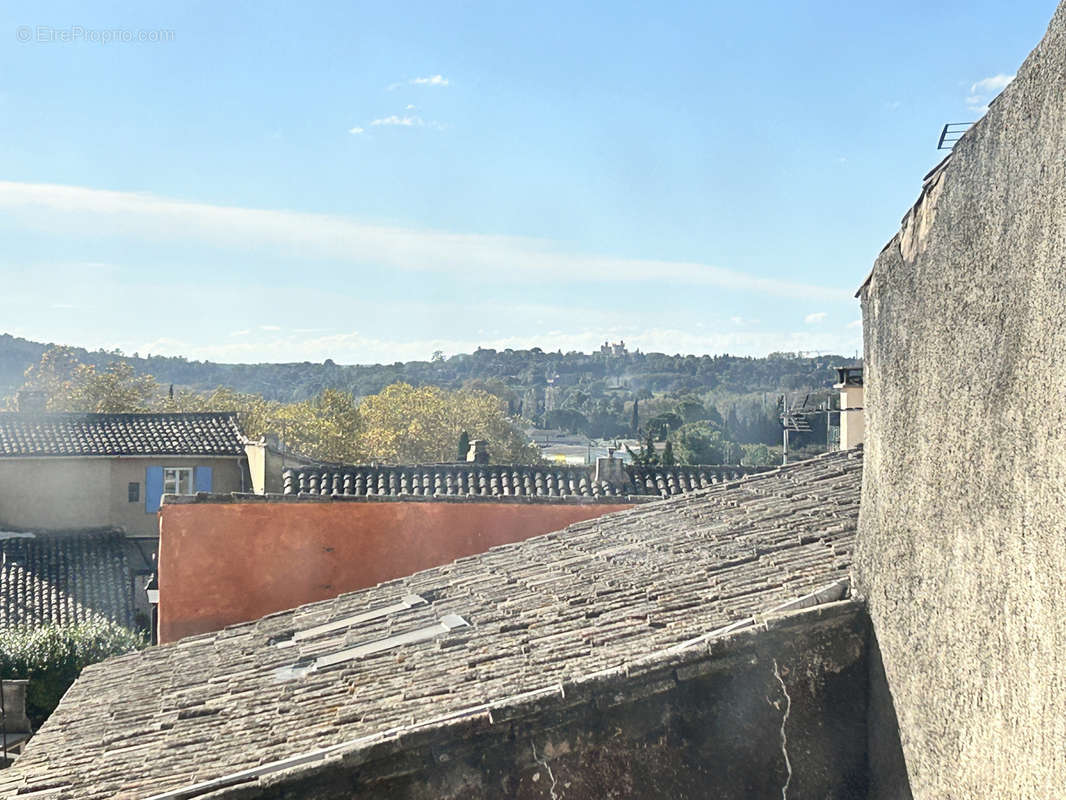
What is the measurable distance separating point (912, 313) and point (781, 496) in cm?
434

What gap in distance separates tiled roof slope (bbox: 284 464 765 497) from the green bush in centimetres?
461

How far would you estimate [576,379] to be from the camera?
14500cm

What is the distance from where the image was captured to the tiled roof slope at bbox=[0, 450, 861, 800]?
A: 5.36 m

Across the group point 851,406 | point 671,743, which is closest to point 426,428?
Answer: point 851,406

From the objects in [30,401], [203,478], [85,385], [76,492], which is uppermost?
[85,385]

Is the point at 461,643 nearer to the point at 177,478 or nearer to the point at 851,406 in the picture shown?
the point at 851,406

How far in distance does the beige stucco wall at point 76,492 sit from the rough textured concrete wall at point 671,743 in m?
26.4

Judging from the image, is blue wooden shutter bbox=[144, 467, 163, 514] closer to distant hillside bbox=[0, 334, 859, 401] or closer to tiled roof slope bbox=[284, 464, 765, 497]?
tiled roof slope bbox=[284, 464, 765, 497]

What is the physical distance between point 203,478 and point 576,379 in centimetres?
11571

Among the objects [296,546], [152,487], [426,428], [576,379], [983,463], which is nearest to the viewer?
[983,463]

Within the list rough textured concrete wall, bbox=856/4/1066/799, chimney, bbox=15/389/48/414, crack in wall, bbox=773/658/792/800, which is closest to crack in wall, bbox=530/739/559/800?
crack in wall, bbox=773/658/792/800

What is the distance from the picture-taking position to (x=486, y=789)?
4.47 meters

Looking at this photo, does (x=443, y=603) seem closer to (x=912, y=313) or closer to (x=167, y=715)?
(x=167, y=715)

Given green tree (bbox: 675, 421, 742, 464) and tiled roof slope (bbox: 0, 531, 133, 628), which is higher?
green tree (bbox: 675, 421, 742, 464)
